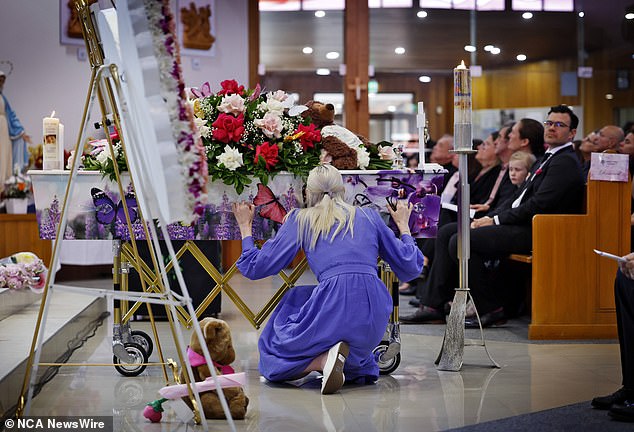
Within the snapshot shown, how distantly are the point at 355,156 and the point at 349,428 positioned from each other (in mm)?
1506

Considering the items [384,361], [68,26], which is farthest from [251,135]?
[68,26]

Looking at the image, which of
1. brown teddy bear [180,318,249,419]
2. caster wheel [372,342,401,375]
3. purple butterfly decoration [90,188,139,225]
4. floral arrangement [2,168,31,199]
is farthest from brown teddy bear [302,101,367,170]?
floral arrangement [2,168,31,199]

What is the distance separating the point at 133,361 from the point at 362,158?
143 centimetres

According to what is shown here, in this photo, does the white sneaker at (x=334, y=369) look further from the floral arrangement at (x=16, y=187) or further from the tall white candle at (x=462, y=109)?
the floral arrangement at (x=16, y=187)

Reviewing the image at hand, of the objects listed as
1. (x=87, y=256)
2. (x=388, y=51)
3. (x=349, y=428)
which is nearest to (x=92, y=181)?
(x=349, y=428)

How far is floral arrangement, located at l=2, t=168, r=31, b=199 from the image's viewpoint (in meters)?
8.64

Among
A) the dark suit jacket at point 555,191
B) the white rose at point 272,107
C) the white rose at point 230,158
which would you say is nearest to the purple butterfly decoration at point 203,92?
the white rose at point 272,107

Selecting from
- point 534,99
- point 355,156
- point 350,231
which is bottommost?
point 350,231

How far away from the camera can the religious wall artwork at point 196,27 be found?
995 cm

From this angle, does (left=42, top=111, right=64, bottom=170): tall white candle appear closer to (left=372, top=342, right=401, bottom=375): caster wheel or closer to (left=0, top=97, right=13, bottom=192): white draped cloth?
(left=372, top=342, right=401, bottom=375): caster wheel

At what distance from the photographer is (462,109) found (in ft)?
15.4

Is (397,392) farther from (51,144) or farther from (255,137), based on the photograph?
(51,144)

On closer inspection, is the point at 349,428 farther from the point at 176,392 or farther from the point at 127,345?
the point at 127,345

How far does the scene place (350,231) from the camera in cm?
423
